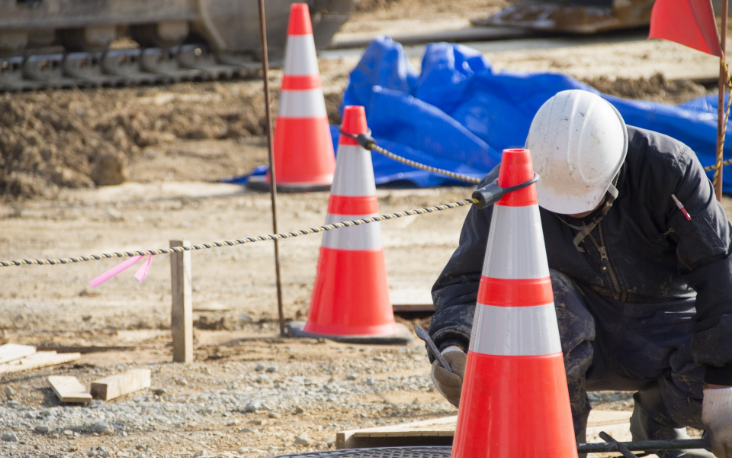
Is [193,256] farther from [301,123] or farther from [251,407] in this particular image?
[251,407]

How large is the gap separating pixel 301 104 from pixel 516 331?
4.51m

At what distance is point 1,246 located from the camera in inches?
205

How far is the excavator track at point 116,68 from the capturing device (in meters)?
9.14

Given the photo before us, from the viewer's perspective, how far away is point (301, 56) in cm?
621

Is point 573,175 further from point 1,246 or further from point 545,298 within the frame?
point 1,246

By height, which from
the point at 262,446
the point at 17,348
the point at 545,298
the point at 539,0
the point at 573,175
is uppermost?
the point at 539,0

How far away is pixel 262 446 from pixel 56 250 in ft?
9.37

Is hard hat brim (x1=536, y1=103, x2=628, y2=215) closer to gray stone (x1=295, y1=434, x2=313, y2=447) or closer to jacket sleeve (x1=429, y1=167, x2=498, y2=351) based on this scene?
jacket sleeve (x1=429, y1=167, x2=498, y2=351)

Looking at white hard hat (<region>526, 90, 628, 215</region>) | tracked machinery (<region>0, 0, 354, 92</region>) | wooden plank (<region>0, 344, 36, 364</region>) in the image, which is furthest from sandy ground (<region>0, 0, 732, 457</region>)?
white hard hat (<region>526, 90, 628, 215</region>)

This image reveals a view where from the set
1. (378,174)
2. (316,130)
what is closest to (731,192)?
(378,174)

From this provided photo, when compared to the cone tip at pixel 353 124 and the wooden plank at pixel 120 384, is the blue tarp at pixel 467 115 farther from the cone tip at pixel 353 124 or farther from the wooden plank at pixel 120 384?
the wooden plank at pixel 120 384

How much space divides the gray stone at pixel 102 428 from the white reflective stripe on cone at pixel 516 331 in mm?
1457

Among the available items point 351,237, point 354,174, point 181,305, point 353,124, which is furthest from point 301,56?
point 181,305

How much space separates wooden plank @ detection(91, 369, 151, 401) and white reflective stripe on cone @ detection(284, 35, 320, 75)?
11.1ft
